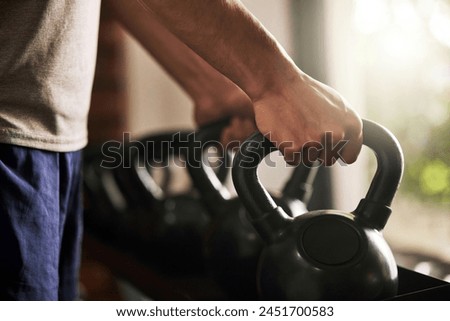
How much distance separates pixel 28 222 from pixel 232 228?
254mm

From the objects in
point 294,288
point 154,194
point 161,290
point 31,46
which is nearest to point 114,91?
point 154,194

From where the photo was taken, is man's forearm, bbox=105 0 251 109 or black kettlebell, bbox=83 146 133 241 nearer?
man's forearm, bbox=105 0 251 109

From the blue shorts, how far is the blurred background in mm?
1016

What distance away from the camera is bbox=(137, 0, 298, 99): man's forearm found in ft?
1.89

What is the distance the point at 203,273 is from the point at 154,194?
0.32 m

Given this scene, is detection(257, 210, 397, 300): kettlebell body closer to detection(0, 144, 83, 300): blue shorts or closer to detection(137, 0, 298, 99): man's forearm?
detection(137, 0, 298, 99): man's forearm

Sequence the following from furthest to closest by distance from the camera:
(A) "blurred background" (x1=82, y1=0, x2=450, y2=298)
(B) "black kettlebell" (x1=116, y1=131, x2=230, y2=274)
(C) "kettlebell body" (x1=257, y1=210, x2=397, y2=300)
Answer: (A) "blurred background" (x1=82, y1=0, x2=450, y2=298)
(B) "black kettlebell" (x1=116, y1=131, x2=230, y2=274)
(C) "kettlebell body" (x1=257, y1=210, x2=397, y2=300)

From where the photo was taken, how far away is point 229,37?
0.58 metres

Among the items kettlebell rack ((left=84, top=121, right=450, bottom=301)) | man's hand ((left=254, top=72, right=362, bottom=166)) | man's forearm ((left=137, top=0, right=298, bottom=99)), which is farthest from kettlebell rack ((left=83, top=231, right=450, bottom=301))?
man's forearm ((left=137, top=0, right=298, bottom=99))

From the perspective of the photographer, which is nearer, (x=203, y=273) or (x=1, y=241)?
(x=1, y=241)

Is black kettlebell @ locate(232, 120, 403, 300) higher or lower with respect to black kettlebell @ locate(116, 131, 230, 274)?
higher

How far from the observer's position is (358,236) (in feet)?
1.84

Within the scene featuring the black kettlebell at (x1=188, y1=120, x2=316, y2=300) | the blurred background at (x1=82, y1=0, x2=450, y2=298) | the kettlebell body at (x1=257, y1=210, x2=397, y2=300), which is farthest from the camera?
the blurred background at (x1=82, y1=0, x2=450, y2=298)

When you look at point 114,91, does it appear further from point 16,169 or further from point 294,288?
point 294,288
